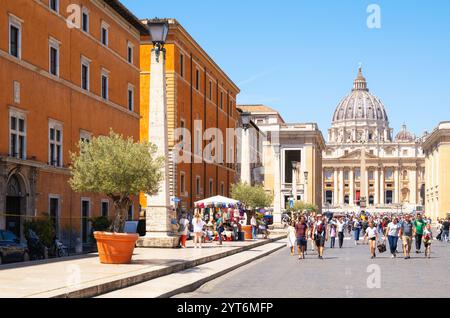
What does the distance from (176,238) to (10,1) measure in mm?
10683

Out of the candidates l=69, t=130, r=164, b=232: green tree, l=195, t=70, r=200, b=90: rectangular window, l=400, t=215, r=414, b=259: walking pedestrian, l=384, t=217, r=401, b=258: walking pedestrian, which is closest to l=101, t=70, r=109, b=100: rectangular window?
l=384, t=217, r=401, b=258: walking pedestrian

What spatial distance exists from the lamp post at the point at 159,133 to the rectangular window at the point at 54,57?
7.00 meters

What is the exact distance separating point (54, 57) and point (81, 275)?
743 inches

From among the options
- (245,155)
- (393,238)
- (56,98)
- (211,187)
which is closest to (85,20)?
(56,98)

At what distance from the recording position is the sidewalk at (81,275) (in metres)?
14.0

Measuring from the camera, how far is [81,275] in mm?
17219

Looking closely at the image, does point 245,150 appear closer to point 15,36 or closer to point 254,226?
point 254,226

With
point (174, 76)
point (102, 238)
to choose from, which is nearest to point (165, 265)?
point (102, 238)

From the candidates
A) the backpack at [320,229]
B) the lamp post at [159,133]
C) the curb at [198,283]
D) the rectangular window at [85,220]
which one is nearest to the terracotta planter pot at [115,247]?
the curb at [198,283]

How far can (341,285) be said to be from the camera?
1825 centimetres

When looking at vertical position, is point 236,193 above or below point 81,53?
below
